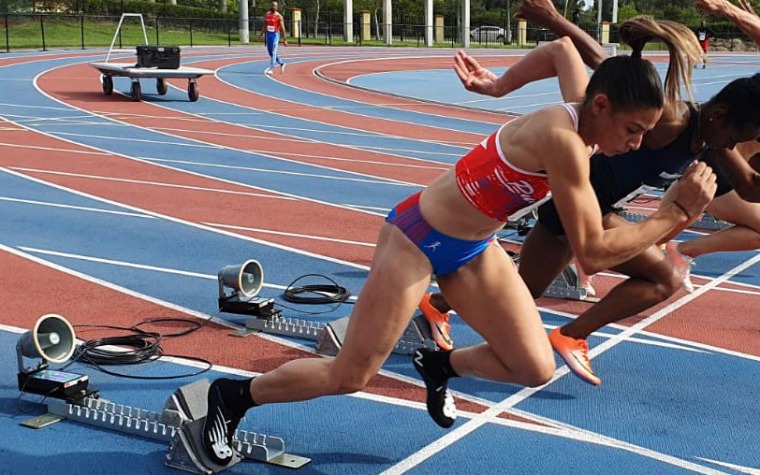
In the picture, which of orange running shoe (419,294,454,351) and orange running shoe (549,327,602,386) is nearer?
orange running shoe (549,327,602,386)

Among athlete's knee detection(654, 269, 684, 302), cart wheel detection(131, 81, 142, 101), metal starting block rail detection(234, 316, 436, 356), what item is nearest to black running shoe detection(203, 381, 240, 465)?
metal starting block rail detection(234, 316, 436, 356)

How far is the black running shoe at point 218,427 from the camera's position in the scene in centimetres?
426

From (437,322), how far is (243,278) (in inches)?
56.2

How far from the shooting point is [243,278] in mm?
6551

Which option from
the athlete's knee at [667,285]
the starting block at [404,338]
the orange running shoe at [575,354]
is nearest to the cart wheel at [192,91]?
the starting block at [404,338]

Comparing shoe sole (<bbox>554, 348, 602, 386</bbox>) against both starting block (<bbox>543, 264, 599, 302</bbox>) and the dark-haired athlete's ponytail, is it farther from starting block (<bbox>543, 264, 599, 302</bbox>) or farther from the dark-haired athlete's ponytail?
starting block (<bbox>543, 264, 599, 302</bbox>)

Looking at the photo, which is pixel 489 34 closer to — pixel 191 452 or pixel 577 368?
pixel 577 368

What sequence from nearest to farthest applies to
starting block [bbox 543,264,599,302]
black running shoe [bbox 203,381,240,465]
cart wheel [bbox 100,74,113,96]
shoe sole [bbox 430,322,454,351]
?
black running shoe [bbox 203,381,240,465] < shoe sole [bbox 430,322,454,351] < starting block [bbox 543,264,599,302] < cart wheel [bbox 100,74,113,96]

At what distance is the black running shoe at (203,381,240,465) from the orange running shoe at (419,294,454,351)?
5.97 ft

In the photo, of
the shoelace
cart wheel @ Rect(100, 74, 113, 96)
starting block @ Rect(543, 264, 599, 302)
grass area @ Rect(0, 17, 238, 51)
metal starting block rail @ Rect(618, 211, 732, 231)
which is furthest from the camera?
grass area @ Rect(0, 17, 238, 51)

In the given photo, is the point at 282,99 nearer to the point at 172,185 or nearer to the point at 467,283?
the point at 172,185

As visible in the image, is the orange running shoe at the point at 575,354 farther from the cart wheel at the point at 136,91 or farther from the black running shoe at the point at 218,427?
the cart wheel at the point at 136,91

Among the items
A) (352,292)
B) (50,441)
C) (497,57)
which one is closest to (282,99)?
(352,292)

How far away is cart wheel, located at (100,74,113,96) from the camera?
69.8 feet
